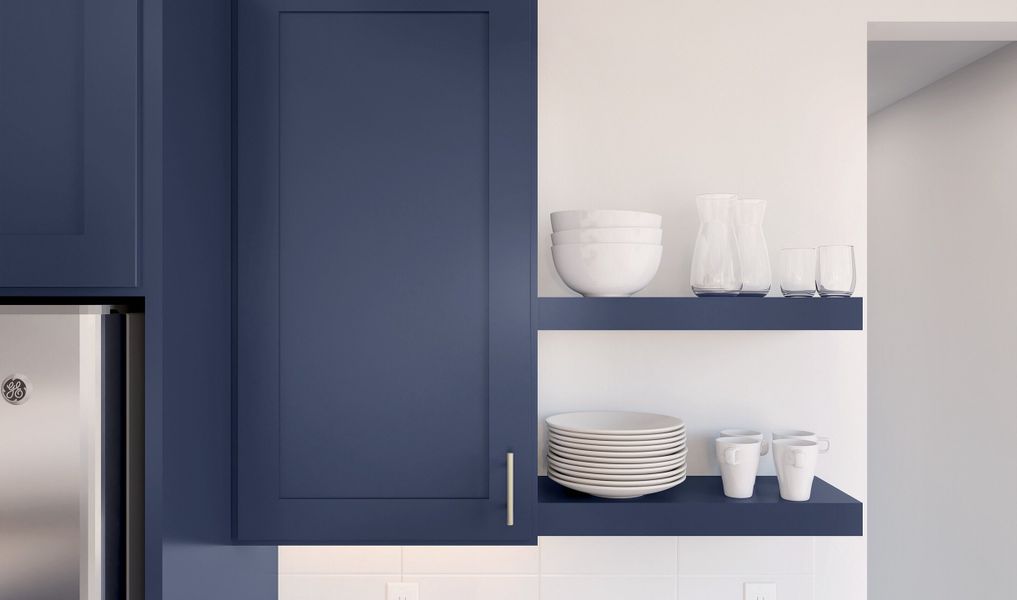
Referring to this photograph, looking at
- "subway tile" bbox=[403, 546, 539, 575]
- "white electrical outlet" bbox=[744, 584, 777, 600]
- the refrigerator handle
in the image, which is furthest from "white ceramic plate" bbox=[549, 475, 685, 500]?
the refrigerator handle

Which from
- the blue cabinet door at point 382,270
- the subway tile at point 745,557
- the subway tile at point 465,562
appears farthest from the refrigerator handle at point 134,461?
the subway tile at point 745,557

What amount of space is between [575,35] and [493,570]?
1.21m

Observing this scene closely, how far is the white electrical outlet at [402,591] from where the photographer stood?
1479 mm

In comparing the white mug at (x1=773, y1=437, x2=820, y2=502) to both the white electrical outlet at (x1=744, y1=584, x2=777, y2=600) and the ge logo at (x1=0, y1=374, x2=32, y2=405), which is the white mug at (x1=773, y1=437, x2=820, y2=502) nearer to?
the white electrical outlet at (x1=744, y1=584, x2=777, y2=600)

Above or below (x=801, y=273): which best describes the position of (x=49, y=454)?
below

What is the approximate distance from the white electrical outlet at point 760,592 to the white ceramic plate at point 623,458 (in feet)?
1.44

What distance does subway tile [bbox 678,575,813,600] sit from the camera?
4.87 feet

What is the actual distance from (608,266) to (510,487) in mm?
429

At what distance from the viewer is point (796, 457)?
1.24 metres

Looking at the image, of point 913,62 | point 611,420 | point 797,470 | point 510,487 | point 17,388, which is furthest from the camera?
point 913,62

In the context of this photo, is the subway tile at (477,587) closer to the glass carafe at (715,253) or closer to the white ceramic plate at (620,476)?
the white ceramic plate at (620,476)

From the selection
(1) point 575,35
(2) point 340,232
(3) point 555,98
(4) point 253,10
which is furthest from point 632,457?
(4) point 253,10

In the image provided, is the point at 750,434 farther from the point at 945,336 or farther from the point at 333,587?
the point at 945,336

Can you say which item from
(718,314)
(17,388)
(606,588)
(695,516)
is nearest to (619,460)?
(695,516)
